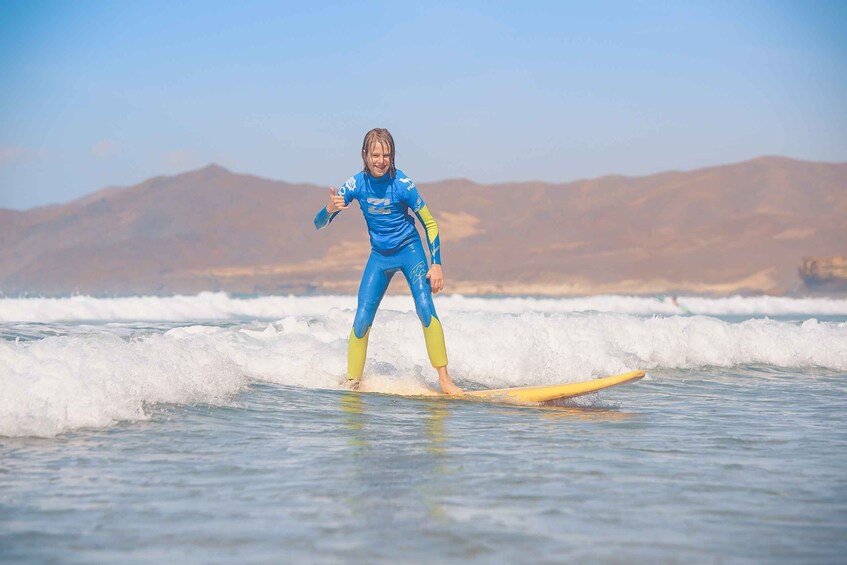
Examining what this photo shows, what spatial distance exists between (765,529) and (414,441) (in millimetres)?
2546

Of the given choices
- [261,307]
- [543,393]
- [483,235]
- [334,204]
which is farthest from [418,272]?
[483,235]

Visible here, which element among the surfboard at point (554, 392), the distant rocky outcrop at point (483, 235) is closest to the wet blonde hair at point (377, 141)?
the surfboard at point (554, 392)

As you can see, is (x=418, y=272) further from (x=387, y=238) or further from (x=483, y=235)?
(x=483, y=235)

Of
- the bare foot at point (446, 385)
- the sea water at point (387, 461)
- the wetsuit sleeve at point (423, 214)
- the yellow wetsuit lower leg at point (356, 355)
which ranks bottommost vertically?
the sea water at point (387, 461)

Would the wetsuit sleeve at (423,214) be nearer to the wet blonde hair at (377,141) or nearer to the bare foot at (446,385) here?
the wet blonde hair at (377,141)

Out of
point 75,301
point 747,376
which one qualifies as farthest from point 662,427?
point 75,301

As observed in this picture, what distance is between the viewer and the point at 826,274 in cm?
5384

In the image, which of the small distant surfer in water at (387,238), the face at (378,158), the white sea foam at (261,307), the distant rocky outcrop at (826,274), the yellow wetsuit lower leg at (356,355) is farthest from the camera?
the distant rocky outcrop at (826,274)

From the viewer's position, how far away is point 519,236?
10694 cm

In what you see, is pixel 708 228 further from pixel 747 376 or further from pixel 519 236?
pixel 747 376

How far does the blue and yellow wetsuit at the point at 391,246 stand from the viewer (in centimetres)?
845

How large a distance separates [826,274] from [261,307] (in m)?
32.8

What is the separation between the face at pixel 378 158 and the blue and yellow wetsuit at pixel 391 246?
118mm

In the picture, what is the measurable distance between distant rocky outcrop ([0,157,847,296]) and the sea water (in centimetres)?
6035
